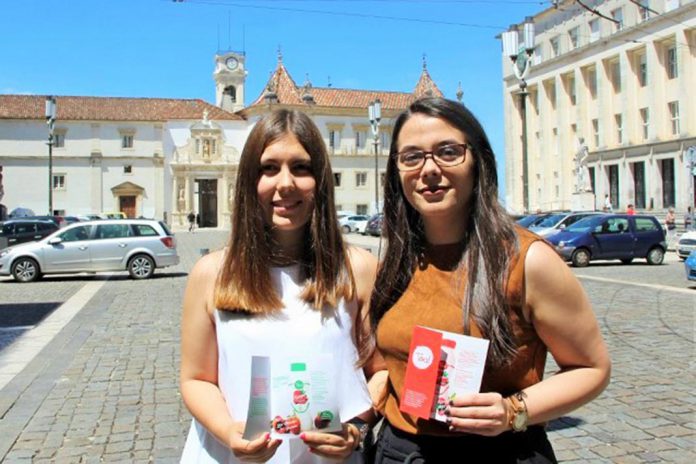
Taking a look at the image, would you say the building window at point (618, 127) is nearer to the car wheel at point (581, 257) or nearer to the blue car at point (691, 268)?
the car wheel at point (581, 257)

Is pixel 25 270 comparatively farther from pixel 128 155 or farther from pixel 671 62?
pixel 128 155

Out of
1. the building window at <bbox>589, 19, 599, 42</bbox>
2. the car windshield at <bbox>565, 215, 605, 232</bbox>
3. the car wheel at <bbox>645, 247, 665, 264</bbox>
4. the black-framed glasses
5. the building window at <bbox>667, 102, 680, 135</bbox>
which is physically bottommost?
the car wheel at <bbox>645, 247, 665, 264</bbox>

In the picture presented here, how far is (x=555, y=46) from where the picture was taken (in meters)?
56.8

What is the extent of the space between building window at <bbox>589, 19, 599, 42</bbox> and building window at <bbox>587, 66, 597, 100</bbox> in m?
2.39

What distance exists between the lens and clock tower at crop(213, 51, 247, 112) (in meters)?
81.1

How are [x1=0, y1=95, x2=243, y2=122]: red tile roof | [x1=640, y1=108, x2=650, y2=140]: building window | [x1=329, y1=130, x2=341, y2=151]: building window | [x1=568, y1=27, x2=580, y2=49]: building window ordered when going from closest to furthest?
[x1=640, y1=108, x2=650, y2=140]: building window → [x1=568, y1=27, x2=580, y2=49]: building window → [x1=0, y1=95, x2=243, y2=122]: red tile roof → [x1=329, y1=130, x2=341, y2=151]: building window

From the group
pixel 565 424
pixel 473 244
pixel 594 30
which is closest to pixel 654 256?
pixel 565 424

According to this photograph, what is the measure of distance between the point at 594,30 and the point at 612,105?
6.26 metres

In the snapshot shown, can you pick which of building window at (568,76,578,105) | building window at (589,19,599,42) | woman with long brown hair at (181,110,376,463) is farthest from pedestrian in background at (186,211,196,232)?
woman with long brown hair at (181,110,376,463)

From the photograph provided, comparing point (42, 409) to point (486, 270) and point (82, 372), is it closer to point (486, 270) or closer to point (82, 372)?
point (82, 372)

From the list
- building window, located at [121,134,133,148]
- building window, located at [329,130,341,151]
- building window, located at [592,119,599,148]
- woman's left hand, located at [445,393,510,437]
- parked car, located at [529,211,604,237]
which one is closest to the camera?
woman's left hand, located at [445,393,510,437]

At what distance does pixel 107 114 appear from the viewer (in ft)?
216

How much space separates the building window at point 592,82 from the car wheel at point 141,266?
145ft

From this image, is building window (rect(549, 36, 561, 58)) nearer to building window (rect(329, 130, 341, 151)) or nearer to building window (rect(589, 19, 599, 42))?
building window (rect(589, 19, 599, 42))
